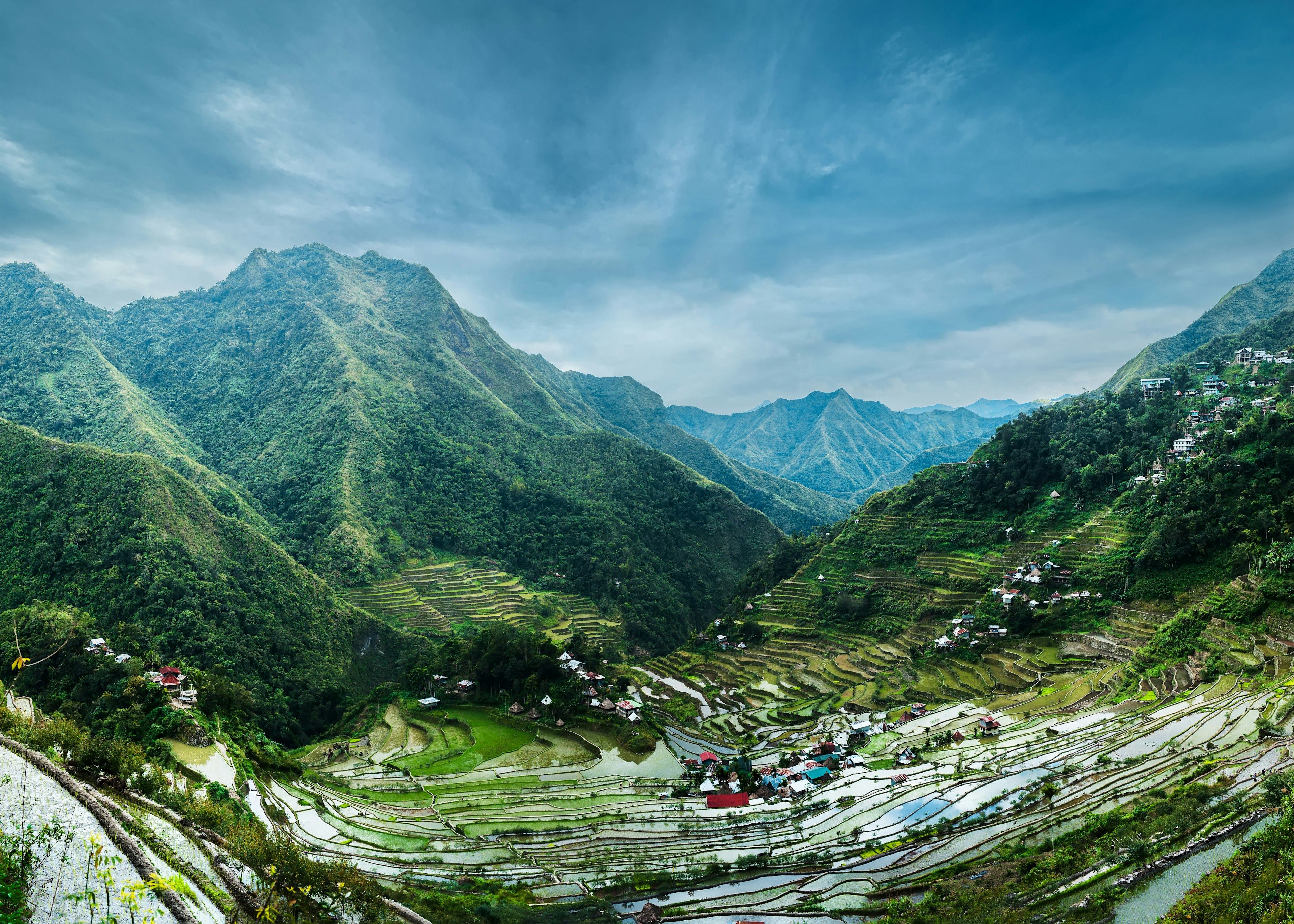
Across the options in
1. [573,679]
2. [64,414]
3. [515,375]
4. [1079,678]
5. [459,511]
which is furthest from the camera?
[515,375]

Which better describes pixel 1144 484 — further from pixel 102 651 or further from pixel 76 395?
pixel 76 395

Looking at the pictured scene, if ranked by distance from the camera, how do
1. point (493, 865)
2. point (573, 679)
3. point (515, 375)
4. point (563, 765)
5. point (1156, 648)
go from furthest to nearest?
point (515, 375), point (573, 679), point (1156, 648), point (563, 765), point (493, 865)

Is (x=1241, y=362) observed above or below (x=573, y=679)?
above

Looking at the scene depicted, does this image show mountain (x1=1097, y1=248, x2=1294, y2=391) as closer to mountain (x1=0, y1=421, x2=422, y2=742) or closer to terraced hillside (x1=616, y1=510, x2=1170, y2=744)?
terraced hillside (x1=616, y1=510, x2=1170, y2=744)

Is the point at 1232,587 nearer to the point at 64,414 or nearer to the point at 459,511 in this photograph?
the point at 459,511

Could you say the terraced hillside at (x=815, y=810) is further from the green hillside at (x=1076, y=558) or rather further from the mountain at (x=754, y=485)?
the mountain at (x=754, y=485)

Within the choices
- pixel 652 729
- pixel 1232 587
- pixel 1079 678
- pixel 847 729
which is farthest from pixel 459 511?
pixel 1232 587

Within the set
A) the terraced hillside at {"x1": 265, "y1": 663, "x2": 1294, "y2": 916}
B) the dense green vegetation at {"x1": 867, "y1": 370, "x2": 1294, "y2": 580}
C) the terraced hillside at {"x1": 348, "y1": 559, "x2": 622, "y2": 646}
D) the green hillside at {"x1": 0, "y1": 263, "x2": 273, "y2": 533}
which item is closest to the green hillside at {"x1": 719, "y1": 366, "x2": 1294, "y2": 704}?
the dense green vegetation at {"x1": 867, "y1": 370, "x2": 1294, "y2": 580}
